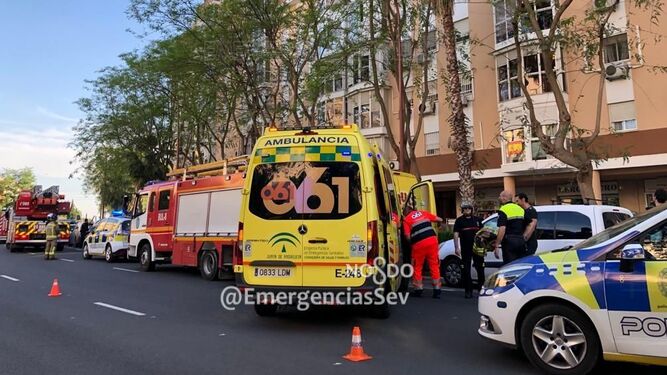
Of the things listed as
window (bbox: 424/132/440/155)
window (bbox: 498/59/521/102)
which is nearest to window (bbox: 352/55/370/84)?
window (bbox: 424/132/440/155)

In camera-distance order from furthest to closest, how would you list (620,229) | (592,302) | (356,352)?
(356,352) → (620,229) → (592,302)

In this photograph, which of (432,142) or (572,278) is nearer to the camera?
(572,278)

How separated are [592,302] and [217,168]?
36.4 ft

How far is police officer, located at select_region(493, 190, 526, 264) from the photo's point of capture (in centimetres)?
839

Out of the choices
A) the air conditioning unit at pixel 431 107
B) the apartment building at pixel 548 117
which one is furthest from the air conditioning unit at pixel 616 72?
the air conditioning unit at pixel 431 107

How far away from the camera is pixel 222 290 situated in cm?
1111

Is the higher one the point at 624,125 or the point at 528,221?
the point at 624,125

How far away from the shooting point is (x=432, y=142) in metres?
28.6

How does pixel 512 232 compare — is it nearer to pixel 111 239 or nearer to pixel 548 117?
pixel 111 239

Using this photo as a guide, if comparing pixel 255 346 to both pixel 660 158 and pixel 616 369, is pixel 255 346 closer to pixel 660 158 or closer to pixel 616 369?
pixel 616 369

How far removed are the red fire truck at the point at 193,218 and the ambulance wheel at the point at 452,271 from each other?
5155 mm

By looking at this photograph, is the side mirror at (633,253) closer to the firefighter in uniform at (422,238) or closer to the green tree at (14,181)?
the firefighter in uniform at (422,238)

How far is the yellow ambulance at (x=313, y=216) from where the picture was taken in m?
6.76

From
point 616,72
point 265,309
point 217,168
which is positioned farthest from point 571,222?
point 616,72
